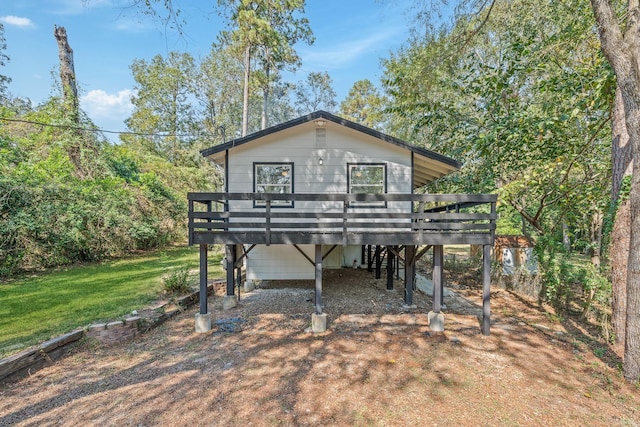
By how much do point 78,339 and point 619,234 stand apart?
31.0ft

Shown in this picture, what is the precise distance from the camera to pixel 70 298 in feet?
23.7

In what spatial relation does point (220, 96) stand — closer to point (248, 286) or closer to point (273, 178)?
point (273, 178)

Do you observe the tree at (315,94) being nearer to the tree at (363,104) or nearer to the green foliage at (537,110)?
the tree at (363,104)

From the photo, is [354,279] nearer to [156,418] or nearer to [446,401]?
[446,401]

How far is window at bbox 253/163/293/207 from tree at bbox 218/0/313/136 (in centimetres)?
590

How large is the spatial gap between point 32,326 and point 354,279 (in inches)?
312

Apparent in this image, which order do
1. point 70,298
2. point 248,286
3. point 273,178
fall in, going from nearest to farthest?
point 70,298 < point 273,178 < point 248,286

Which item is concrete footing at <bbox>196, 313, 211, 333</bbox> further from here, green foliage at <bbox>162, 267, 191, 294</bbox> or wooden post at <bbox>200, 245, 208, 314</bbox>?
green foliage at <bbox>162, 267, 191, 294</bbox>

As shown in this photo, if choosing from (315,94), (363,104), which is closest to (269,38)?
(363,104)

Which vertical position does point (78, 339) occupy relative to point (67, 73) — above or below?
below

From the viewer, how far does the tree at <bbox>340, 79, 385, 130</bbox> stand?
29734 mm

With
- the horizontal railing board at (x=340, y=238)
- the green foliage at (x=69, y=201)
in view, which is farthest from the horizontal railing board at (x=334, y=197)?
the green foliage at (x=69, y=201)

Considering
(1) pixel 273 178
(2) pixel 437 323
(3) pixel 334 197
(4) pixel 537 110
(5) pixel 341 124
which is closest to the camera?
(3) pixel 334 197

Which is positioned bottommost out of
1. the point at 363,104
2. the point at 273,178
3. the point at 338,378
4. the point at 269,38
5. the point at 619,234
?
the point at 338,378
